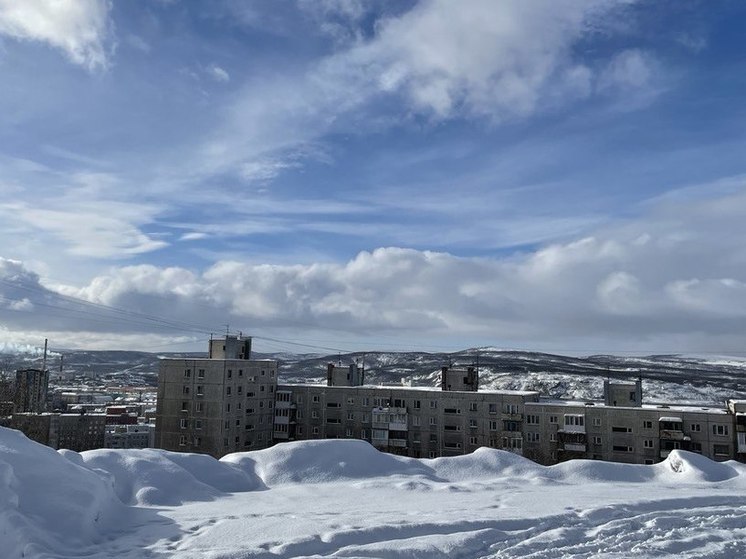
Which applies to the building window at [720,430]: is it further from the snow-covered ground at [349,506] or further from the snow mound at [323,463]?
the snow mound at [323,463]

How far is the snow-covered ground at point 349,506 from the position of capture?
18297 millimetres

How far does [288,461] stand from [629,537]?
56.7ft

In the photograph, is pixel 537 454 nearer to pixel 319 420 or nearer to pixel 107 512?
pixel 319 420

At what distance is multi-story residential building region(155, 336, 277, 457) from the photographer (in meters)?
59.1

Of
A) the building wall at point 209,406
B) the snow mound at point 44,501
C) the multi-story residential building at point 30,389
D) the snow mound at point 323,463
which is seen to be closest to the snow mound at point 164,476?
the snow mound at point 323,463

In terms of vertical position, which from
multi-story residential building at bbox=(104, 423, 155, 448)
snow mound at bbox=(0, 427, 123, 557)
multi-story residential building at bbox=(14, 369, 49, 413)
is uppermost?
snow mound at bbox=(0, 427, 123, 557)

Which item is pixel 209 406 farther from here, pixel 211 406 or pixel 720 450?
pixel 720 450

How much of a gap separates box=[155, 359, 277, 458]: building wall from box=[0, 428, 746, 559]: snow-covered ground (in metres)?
27.4

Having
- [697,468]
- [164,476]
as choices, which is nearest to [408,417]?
[697,468]

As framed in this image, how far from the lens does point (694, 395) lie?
647 ft

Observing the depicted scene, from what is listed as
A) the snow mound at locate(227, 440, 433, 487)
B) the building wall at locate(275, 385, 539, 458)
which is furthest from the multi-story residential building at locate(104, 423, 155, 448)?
the snow mound at locate(227, 440, 433, 487)

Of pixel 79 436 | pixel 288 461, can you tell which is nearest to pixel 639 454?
pixel 288 461

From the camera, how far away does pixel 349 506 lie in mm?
24375

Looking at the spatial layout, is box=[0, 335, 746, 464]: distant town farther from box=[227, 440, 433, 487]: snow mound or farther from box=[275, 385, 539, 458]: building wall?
box=[227, 440, 433, 487]: snow mound
